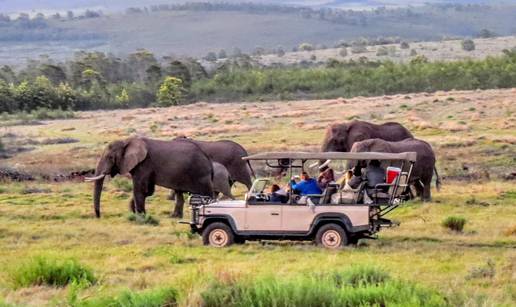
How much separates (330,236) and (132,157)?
6397 mm

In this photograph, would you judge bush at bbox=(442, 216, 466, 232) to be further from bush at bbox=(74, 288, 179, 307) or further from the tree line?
the tree line

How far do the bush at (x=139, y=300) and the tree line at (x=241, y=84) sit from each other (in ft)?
212

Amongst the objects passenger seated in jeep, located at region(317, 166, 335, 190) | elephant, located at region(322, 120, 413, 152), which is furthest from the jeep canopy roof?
elephant, located at region(322, 120, 413, 152)

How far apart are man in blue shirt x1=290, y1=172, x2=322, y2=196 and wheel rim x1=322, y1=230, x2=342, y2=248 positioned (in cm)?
74

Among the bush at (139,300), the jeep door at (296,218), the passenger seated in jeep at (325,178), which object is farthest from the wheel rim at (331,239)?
the bush at (139,300)

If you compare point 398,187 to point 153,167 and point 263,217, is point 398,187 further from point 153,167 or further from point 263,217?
point 153,167

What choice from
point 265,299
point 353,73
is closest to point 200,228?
point 265,299

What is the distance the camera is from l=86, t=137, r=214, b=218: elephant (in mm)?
22500

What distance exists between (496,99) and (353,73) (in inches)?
1154

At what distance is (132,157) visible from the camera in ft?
73.6

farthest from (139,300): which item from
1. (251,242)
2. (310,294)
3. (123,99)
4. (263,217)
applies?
(123,99)

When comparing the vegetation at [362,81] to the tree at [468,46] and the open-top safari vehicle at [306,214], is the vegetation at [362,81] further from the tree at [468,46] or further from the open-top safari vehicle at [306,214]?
the open-top safari vehicle at [306,214]

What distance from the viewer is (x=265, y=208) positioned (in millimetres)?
17531

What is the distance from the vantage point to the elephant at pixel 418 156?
24.7 meters
